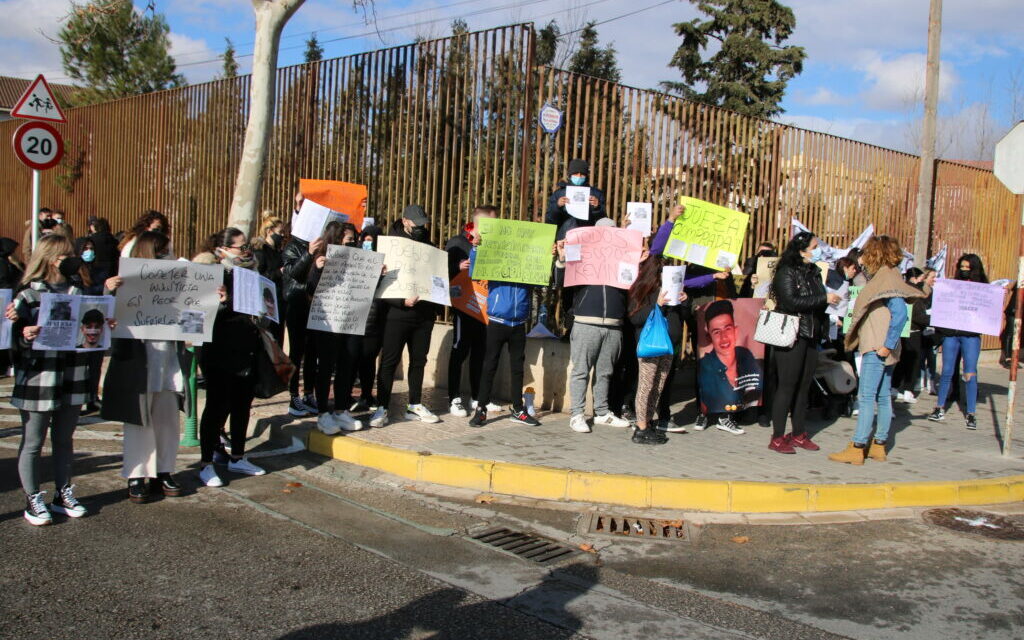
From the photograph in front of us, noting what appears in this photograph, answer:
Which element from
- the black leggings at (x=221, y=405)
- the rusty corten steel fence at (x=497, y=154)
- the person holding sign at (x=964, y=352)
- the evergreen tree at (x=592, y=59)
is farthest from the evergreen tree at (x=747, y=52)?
the black leggings at (x=221, y=405)

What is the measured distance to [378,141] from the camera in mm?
11289

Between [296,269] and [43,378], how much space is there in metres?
2.73

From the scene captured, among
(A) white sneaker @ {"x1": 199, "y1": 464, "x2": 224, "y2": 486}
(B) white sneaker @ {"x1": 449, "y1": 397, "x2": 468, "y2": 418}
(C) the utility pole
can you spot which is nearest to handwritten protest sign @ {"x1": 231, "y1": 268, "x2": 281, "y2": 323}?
(A) white sneaker @ {"x1": 199, "y1": 464, "x2": 224, "y2": 486}

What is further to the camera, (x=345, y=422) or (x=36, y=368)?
(x=345, y=422)

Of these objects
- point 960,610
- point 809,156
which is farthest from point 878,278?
point 809,156

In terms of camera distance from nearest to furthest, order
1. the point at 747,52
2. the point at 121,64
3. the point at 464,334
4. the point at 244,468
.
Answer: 1. the point at 244,468
2. the point at 464,334
3. the point at 747,52
4. the point at 121,64

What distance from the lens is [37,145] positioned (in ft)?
33.3

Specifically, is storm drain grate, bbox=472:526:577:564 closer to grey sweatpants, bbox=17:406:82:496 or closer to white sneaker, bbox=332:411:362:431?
white sneaker, bbox=332:411:362:431

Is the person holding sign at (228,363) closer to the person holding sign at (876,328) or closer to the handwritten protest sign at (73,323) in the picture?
the handwritten protest sign at (73,323)

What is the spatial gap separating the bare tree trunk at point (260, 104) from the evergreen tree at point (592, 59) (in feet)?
59.4

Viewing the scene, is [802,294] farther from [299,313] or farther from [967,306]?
[299,313]

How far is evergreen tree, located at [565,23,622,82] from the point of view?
2731 centimetres

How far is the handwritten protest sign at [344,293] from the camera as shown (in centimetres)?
734

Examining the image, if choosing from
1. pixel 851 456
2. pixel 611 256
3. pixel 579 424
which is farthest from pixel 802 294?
pixel 579 424
